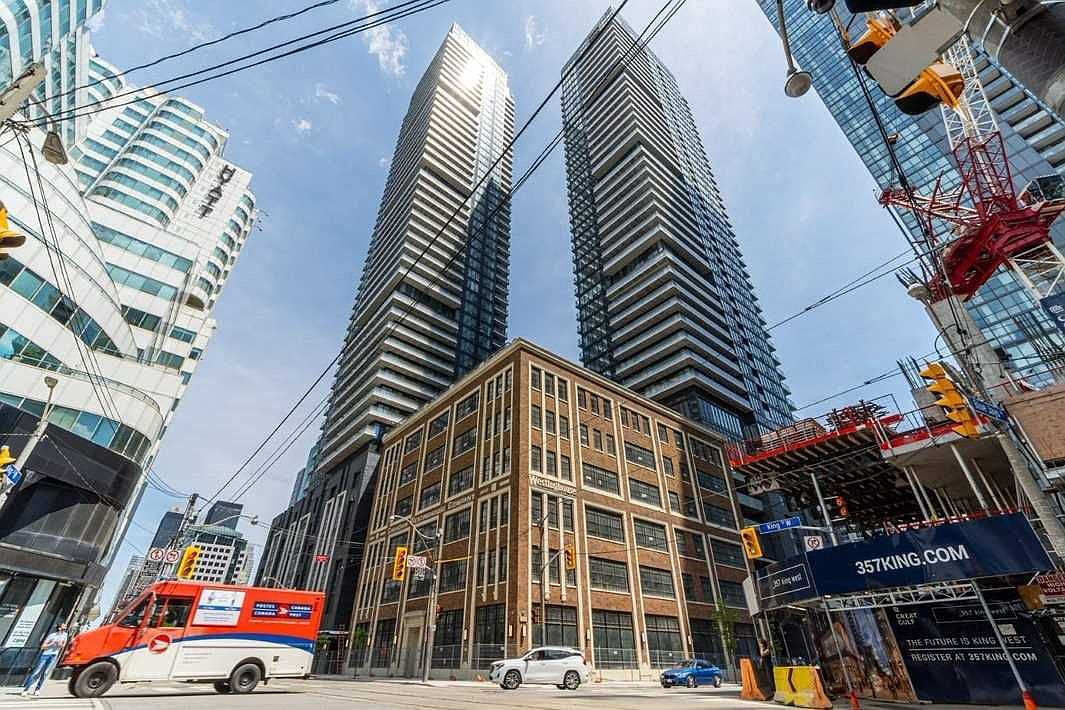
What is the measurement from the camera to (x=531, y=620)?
2727 cm

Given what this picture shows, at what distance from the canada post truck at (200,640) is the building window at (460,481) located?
19168mm

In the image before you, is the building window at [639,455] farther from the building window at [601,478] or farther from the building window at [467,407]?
the building window at [467,407]

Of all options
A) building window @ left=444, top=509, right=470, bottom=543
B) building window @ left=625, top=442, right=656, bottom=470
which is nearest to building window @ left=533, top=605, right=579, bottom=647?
building window @ left=444, top=509, right=470, bottom=543

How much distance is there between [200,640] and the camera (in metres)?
14.8

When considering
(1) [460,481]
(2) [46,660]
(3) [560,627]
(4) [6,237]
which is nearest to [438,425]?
(1) [460,481]

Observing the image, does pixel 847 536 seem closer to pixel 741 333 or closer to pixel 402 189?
pixel 741 333

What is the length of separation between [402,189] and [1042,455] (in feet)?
306

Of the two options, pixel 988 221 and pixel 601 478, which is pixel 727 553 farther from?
pixel 988 221

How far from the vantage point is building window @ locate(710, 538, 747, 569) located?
1601 inches

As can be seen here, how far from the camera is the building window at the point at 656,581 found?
3362cm

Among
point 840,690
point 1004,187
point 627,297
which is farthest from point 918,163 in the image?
point 840,690

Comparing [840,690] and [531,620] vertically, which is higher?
[531,620]

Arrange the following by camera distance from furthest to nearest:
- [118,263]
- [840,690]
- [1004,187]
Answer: [118,263] < [1004,187] < [840,690]

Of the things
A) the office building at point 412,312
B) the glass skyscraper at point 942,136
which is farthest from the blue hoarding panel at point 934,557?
the glass skyscraper at point 942,136
